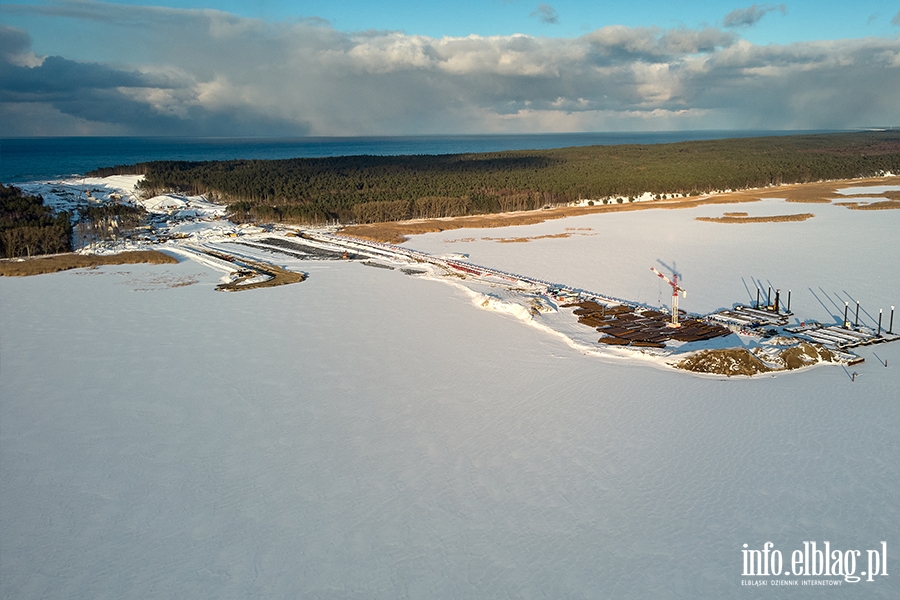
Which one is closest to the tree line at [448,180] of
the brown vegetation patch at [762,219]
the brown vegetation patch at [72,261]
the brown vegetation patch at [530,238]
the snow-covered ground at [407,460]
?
the brown vegetation patch at [530,238]

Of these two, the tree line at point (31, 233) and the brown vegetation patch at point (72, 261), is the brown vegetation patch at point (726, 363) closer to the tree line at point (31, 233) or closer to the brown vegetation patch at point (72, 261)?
the brown vegetation patch at point (72, 261)

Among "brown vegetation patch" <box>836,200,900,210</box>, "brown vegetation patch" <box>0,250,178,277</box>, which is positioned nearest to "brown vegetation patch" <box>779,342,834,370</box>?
"brown vegetation patch" <box>0,250,178,277</box>

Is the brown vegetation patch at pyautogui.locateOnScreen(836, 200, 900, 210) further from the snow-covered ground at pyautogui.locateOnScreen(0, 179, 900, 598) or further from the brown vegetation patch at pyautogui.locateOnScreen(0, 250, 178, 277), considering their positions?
the brown vegetation patch at pyautogui.locateOnScreen(0, 250, 178, 277)

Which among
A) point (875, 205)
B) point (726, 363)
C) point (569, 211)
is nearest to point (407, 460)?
point (726, 363)

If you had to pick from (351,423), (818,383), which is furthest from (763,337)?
(351,423)

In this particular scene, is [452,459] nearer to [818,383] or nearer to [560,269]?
[818,383]

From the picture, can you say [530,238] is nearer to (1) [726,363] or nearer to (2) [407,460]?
(1) [726,363]

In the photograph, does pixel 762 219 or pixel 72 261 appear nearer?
pixel 72 261

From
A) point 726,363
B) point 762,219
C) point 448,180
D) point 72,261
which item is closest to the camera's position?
point 726,363
